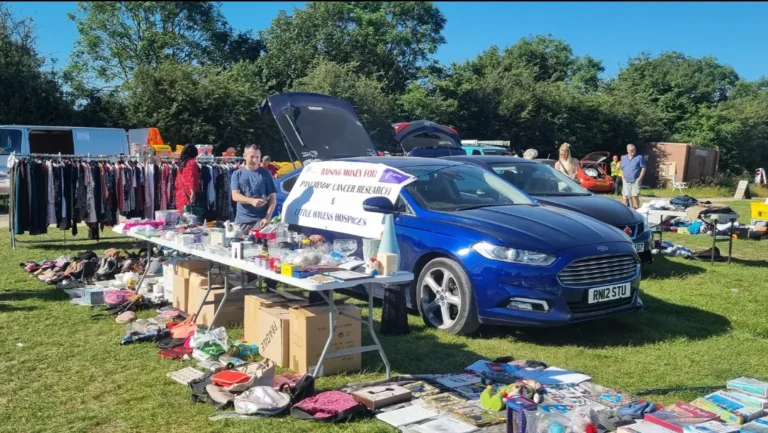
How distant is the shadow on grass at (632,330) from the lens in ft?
20.1

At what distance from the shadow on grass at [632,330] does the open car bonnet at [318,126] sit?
4084 millimetres

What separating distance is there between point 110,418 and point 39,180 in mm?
7534

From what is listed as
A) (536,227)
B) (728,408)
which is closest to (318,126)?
(536,227)

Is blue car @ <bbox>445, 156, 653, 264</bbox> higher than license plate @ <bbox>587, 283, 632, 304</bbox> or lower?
higher

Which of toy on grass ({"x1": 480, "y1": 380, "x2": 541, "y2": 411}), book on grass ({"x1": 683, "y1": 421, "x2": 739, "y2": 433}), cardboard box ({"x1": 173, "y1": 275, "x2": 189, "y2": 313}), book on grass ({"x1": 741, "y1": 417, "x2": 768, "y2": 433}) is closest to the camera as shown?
book on grass ({"x1": 683, "y1": 421, "x2": 739, "y2": 433})

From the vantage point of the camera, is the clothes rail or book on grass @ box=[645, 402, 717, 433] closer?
book on grass @ box=[645, 402, 717, 433]

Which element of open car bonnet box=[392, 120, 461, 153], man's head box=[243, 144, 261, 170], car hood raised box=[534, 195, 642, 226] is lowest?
car hood raised box=[534, 195, 642, 226]

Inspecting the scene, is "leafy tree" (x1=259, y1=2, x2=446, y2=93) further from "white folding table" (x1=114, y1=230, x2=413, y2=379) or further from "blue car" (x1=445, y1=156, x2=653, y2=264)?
"white folding table" (x1=114, y1=230, x2=413, y2=379)

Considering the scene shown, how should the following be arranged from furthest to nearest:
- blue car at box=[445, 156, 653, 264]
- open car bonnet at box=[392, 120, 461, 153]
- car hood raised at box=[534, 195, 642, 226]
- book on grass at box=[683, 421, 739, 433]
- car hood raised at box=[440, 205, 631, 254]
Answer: open car bonnet at box=[392, 120, 461, 153] → blue car at box=[445, 156, 653, 264] → car hood raised at box=[534, 195, 642, 226] → car hood raised at box=[440, 205, 631, 254] → book on grass at box=[683, 421, 739, 433]

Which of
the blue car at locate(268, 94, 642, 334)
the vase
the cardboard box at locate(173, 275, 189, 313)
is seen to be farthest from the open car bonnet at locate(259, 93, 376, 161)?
the vase

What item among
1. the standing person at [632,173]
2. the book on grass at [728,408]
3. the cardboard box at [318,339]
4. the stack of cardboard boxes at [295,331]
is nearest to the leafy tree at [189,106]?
the standing person at [632,173]

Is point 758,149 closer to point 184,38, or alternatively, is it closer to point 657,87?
point 657,87

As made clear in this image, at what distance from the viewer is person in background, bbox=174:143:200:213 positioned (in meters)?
8.77

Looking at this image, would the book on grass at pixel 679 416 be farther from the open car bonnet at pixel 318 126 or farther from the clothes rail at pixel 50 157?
the clothes rail at pixel 50 157
